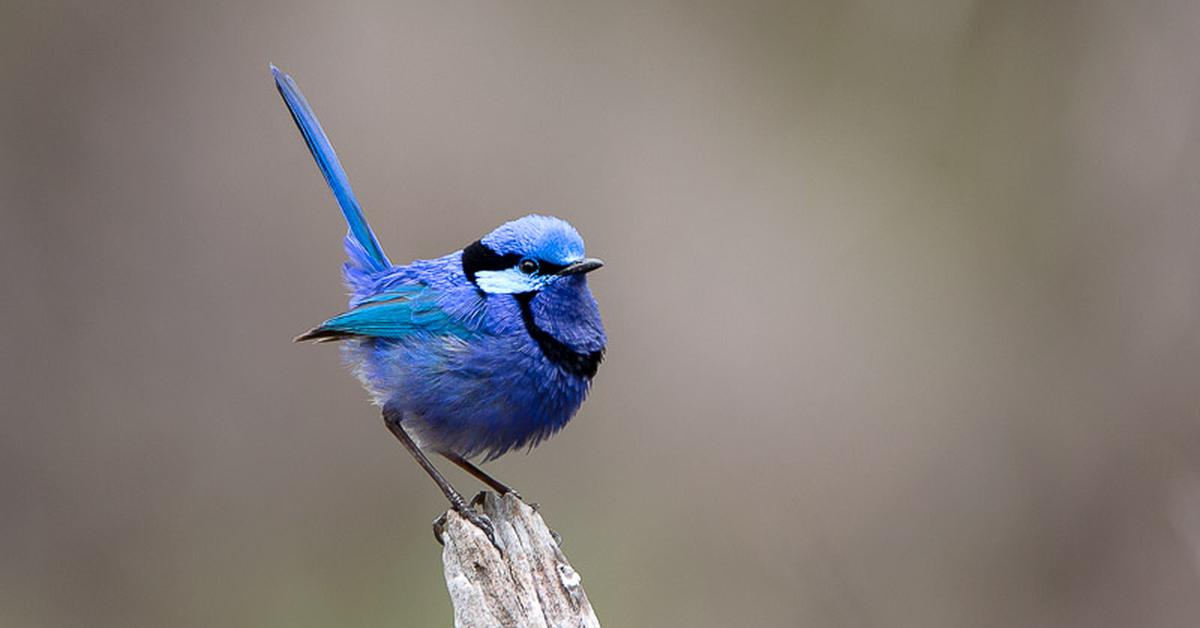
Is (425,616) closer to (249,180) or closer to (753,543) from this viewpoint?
(753,543)

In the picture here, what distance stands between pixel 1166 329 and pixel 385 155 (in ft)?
13.5

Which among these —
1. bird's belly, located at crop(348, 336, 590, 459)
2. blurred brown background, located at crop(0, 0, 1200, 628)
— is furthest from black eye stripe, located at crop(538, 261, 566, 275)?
blurred brown background, located at crop(0, 0, 1200, 628)

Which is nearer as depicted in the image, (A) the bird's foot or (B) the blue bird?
(A) the bird's foot

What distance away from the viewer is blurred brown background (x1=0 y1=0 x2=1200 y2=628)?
6664 millimetres

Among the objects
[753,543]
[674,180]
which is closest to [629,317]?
[674,180]

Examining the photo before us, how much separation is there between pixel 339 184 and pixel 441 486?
1221 millimetres

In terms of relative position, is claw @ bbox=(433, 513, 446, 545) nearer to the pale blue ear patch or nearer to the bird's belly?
the bird's belly

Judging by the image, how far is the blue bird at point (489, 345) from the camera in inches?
162

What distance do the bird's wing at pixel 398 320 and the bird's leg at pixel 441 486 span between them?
0.90 ft

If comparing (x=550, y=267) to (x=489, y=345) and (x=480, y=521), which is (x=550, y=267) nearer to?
(x=489, y=345)

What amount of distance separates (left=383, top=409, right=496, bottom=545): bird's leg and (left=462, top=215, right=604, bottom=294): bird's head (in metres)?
0.54

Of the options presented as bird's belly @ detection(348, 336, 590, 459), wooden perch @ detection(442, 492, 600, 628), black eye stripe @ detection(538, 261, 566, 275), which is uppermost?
black eye stripe @ detection(538, 261, 566, 275)

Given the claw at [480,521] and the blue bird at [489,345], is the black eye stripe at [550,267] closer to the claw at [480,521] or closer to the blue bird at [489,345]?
the blue bird at [489,345]

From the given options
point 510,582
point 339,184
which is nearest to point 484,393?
point 510,582
